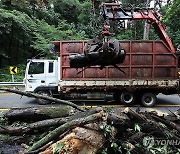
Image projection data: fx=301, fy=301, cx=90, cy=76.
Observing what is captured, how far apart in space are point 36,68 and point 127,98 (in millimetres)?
3780

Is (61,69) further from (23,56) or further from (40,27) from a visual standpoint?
(23,56)

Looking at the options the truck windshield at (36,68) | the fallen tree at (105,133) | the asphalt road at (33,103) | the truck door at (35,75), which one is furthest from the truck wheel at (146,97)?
the fallen tree at (105,133)

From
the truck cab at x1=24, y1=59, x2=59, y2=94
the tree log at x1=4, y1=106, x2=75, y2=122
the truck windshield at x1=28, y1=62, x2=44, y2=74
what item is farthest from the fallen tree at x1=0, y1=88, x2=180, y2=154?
the truck windshield at x1=28, y1=62, x2=44, y2=74

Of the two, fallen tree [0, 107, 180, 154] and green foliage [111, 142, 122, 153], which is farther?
green foliage [111, 142, 122, 153]

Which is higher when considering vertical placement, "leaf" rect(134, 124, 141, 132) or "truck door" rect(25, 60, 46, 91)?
"truck door" rect(25, 60, 46, 91)

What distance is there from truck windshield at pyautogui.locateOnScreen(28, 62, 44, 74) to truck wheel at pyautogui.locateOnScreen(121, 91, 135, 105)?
3.34 m

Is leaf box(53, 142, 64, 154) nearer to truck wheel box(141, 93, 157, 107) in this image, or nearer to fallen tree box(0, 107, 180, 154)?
fallen tree box(0, 107, 180, 154)

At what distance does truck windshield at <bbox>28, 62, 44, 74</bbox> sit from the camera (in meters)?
11.9

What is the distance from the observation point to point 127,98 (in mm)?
11742

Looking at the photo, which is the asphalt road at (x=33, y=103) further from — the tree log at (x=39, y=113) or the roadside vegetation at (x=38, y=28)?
the tree log at (x=39, y=113)

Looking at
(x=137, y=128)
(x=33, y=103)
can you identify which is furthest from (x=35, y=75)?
(x=137, y=128)

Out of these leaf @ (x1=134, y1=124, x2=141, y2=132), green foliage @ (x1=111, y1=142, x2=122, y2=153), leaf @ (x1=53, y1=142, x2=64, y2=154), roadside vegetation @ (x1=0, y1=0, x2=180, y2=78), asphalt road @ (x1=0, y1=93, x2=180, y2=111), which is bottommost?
asphalt road @ (x1=0, y1=93, x2=180, y2=111)

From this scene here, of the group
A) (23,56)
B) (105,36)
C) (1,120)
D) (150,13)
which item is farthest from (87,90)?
(23,56)

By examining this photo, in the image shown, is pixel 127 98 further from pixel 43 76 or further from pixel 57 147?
pixel 57 147
